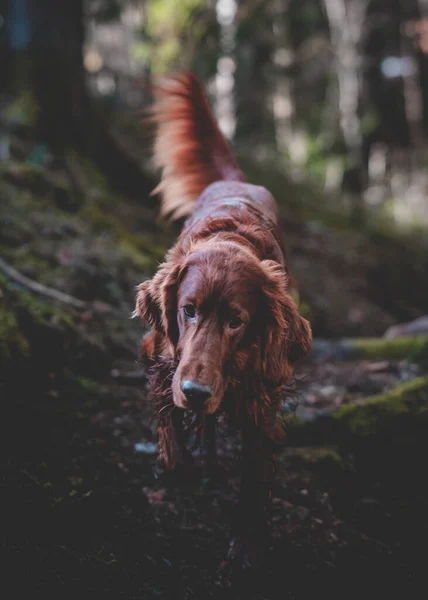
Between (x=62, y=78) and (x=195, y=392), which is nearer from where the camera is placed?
(x=195, y=392)

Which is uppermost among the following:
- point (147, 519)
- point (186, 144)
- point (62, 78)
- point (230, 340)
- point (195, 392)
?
point (62, 78)

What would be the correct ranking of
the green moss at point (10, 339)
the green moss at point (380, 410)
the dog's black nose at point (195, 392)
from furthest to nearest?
the green moss at point (380, 410) < the green moss at point (10, 339) < the dog's black nose at point (195, 392)

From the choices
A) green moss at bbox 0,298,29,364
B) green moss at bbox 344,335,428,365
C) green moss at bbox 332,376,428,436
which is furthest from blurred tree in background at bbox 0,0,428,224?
green moss at bbox 344,335,428,365

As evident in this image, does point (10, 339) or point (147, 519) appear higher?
point (10, 339)

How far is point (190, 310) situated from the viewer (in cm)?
215

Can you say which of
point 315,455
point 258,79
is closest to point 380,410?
point 315,455

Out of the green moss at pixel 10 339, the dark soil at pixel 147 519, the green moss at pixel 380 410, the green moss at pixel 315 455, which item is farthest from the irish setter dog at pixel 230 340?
the green moss at pixel 380 410

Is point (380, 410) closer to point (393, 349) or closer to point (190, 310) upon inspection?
point (393, 349)

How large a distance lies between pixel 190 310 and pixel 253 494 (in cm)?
98

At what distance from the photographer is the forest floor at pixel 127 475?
2.25 metres

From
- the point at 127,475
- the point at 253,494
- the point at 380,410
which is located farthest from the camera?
the point at 380,410

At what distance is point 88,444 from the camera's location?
298cm

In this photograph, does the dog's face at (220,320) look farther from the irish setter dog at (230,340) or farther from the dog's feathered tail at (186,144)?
the dog's feathered tail at (186,144)

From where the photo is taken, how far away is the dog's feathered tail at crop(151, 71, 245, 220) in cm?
405
